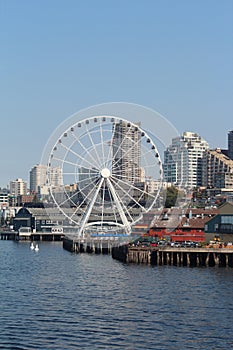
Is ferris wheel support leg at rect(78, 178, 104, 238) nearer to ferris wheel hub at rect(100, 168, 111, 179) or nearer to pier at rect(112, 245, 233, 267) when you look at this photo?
ferris wheel hub at rect(100, 168, 111, 179)

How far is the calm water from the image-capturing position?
3738 centimetres

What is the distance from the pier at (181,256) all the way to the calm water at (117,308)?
401 cm

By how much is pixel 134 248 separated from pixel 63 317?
3650 cm

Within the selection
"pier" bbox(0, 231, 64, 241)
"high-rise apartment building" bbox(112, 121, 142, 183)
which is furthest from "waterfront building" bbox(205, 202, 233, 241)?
"pier" bbox(0, 231, 64, 241)

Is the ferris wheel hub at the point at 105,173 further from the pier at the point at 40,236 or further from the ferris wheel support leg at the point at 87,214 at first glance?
the pier at the point at 40,236

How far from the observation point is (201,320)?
42094mm

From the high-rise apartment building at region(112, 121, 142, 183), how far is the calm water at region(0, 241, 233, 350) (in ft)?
76.2

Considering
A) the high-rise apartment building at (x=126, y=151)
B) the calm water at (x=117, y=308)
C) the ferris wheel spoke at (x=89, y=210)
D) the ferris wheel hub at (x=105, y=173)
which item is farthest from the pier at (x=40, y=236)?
the calm water at (x=117, y=308)

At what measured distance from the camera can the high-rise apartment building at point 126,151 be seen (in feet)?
300

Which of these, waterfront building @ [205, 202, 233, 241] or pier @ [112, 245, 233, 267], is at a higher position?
waterfront building @ [205, 202, 233, 241]

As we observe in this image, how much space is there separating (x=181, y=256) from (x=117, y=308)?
30.1m

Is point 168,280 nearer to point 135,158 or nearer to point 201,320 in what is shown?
point 201,320

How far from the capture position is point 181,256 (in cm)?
7581

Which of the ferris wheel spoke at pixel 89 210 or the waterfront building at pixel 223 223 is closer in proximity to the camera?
the waterfront building at pixel 223 223
